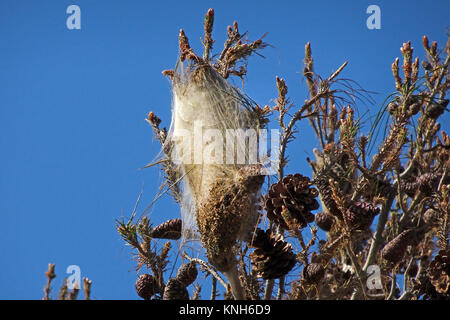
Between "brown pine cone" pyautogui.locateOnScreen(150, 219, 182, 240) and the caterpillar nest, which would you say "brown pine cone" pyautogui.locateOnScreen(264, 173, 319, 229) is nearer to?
the caterpillar nest

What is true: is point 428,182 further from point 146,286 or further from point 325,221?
point 146,286

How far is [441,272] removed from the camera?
2279mm

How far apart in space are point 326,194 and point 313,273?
0.36 meters

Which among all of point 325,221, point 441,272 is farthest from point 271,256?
point 441,272

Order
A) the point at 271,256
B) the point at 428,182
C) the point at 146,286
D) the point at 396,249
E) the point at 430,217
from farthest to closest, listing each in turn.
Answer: the point at 430,217
the point at 428,182
the point at 396,249
the point at 146,286
the point at 271,256

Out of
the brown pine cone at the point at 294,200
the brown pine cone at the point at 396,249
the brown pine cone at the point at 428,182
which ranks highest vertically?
the brown pine cone at the point at 428,182

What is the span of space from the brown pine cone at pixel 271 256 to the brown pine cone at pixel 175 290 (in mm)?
303

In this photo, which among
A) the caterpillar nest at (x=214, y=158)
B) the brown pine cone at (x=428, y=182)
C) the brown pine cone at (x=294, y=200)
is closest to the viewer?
the caterpillar nest at (x=214, y=158)

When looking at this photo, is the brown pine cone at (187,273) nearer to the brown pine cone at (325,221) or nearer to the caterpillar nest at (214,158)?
the caterpillar nest at (214,158)

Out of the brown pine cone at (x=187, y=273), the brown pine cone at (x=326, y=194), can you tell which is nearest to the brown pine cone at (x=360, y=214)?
the brown pine cone at (x=326, y=194)

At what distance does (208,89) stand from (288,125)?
1.16 feet

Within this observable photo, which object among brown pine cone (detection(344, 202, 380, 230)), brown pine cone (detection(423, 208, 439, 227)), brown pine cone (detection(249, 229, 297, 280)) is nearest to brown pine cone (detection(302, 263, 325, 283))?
brown pine cone (detection(249, 229, 297, 280))

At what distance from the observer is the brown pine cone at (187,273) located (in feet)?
7.41

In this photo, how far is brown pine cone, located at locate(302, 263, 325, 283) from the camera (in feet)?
7.09
